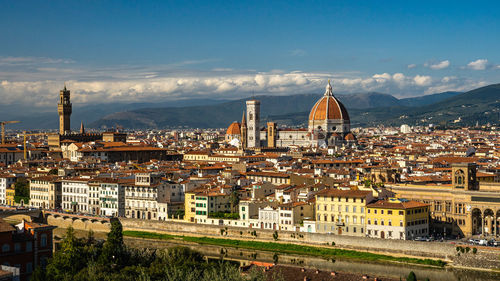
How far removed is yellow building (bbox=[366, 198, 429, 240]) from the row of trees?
13638mm

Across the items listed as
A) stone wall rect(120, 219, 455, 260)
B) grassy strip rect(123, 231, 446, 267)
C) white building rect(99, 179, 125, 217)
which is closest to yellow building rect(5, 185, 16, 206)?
white building rect(99, 179, 125, 217)

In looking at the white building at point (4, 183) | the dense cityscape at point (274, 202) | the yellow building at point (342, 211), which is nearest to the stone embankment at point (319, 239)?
the dense cityscape at point (274, 202)

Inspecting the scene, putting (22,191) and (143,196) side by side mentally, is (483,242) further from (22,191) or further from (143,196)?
(22,191)

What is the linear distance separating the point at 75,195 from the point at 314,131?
76.1 meters

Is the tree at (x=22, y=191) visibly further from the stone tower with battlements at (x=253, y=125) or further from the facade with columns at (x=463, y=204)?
the stone tower with battlements at (x=253, y=125)

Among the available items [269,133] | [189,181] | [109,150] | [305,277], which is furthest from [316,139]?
[305,277]

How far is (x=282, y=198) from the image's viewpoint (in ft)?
173

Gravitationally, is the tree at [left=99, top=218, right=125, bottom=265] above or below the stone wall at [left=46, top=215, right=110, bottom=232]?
above

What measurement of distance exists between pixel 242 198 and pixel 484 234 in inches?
676

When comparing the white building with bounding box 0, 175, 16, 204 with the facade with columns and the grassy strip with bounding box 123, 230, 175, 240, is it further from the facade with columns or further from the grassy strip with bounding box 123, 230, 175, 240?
the facade with columns

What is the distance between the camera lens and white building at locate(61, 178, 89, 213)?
63.6 metres

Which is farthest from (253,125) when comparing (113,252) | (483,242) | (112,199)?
(113,252)

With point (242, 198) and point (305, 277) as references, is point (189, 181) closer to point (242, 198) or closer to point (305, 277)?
point (242, 198)

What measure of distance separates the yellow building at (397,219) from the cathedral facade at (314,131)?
84.8m
